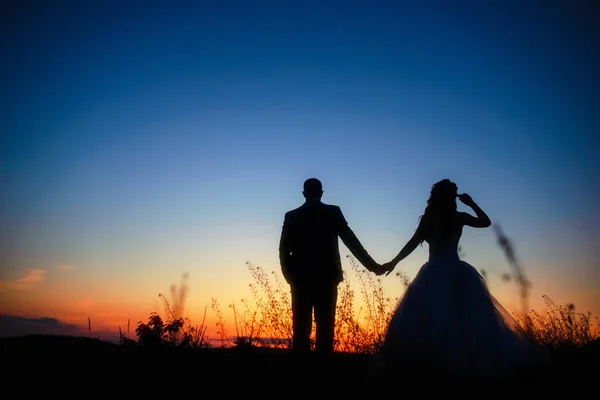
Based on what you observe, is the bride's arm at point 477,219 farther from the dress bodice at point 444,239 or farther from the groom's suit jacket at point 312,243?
the groom's suit jacket at point 312,243

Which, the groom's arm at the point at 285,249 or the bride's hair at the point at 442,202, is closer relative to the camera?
the bride's hair at the point at 442,202

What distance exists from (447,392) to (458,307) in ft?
3.23

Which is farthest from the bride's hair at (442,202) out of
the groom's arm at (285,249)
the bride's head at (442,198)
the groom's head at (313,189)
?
the groom's arm at (285,249)

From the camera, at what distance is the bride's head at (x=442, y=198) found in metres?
5.51

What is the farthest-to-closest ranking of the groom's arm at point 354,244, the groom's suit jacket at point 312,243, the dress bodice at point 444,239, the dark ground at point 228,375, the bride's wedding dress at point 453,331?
the groom's arm at point 354,244
the groom's suit jacket at point 312,243
the dress bodice at point 444,239
the bride's wedding dress at point 453,331
the dark ground at point 228,375

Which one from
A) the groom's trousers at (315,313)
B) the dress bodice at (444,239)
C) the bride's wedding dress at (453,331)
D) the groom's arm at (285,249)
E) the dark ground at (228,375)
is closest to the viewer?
the dark ground at (228,375)

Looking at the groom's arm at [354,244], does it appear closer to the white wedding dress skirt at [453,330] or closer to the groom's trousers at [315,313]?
the groom's trousers at [315,313]

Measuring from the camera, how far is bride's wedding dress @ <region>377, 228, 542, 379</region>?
4.35 meters

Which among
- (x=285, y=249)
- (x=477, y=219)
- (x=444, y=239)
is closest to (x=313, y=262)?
(x=285, y=249)

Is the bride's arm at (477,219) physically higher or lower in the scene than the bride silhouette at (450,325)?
higher

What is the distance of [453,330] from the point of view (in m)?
4.52

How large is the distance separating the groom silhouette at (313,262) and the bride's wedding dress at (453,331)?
90cm

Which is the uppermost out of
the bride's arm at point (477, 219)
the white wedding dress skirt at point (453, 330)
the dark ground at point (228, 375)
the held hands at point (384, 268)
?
the bride's arm at point (477, 219)

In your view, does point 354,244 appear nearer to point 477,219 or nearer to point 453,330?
point 477,219
